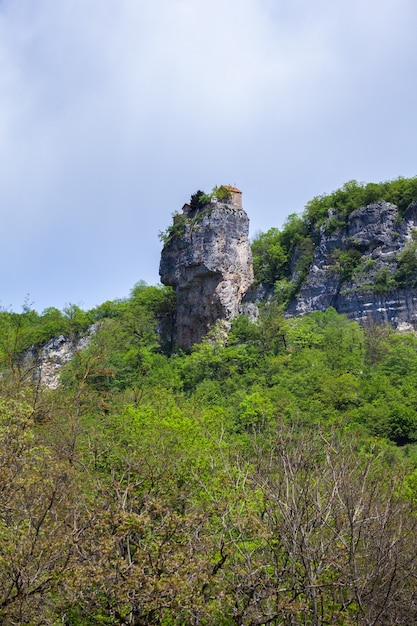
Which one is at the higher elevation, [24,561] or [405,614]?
[24,561]

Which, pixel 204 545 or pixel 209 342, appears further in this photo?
pixel 209 342

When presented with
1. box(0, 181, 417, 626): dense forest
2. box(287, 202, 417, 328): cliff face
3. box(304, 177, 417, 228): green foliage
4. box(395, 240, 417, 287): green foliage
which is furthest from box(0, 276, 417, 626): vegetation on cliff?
box(304, 177, 417, 228): green foliage

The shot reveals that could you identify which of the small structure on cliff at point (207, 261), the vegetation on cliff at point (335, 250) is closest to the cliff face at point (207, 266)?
the small structure on cliff at point (207, 261)

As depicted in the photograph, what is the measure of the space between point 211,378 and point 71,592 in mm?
31401

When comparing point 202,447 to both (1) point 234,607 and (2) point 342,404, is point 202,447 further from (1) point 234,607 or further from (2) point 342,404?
(2) point 342,404

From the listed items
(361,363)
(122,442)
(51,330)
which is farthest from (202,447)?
(51,330)

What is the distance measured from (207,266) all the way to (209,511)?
33517mm

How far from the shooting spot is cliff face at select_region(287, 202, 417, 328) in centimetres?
4262

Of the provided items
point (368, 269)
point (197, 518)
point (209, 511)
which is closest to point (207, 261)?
point (368, 269)

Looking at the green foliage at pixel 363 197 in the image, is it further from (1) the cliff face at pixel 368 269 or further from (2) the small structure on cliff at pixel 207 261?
(2) the small structure on cliff at pixel 207 261

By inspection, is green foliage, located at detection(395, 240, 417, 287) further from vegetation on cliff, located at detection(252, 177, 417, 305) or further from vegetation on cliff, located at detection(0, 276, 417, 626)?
vegetation on cliff, located at detection(0, 276, 417, 626)

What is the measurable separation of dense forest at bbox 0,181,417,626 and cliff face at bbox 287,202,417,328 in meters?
9.53

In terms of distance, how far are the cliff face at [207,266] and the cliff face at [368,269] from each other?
5629 millimetres

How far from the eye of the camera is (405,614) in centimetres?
1019
